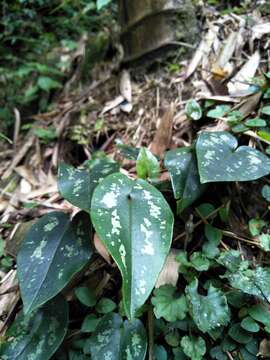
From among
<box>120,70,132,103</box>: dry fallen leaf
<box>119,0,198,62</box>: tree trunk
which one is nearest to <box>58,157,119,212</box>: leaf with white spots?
<box>120,70,132,103</box>: dry fallen leaf

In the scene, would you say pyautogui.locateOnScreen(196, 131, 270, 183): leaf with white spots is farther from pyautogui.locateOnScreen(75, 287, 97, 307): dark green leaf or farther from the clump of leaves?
pyautogui.locateOnScreen(75, 287, 97, 307): dark green leaf

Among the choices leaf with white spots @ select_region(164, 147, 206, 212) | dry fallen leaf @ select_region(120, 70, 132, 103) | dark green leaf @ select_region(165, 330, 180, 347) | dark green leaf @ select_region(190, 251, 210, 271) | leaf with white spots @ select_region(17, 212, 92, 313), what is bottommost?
dark green leaf @ select_region(165, 330, 180, 347)

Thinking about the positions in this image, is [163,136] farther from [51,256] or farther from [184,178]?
[51,256]

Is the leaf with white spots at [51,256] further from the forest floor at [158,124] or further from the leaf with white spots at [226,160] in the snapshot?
the leaf with white spots at [226,160]

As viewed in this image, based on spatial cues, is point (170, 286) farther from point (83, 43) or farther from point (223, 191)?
point (83, 43)

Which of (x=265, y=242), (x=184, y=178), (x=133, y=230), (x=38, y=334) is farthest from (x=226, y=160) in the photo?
(x=38, y=334)

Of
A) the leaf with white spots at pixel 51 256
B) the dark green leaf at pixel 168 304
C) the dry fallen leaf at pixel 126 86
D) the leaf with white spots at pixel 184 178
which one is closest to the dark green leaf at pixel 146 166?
the leaf with white spots at pixel 184 178

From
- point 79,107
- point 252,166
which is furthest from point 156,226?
point 79,107
